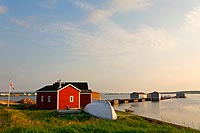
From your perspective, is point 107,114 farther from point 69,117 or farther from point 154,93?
point 154,93

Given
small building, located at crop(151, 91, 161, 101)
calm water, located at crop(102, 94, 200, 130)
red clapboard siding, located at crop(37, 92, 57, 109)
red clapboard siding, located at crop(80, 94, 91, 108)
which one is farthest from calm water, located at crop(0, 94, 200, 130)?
small building, located at crop(151, 91, 161, 101)

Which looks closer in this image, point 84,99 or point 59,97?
point 59,97

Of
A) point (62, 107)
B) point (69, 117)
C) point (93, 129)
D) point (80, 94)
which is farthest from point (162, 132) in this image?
point (80, 94)

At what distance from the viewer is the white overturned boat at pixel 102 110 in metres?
27.2

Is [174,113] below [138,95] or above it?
below

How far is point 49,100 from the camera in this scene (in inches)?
1510

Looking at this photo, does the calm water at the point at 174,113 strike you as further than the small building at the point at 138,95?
No

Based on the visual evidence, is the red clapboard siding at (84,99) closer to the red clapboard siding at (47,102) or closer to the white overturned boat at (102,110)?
the red clapboard siding at (47,102)

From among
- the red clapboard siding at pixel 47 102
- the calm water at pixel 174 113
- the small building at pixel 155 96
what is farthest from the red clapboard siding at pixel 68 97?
the small building at pixel 155 96

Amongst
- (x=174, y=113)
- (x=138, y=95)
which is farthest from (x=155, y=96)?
(x=174, y=113)

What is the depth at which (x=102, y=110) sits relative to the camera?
28.2 meters

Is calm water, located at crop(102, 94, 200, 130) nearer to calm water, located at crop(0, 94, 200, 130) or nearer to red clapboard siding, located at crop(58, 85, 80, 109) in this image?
calm water, located at crop(0, 94, 200, 130)

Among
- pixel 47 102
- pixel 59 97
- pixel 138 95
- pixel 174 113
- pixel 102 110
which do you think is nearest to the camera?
pixel 102 110

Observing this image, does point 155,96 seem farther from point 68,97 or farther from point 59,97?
point 59,97
